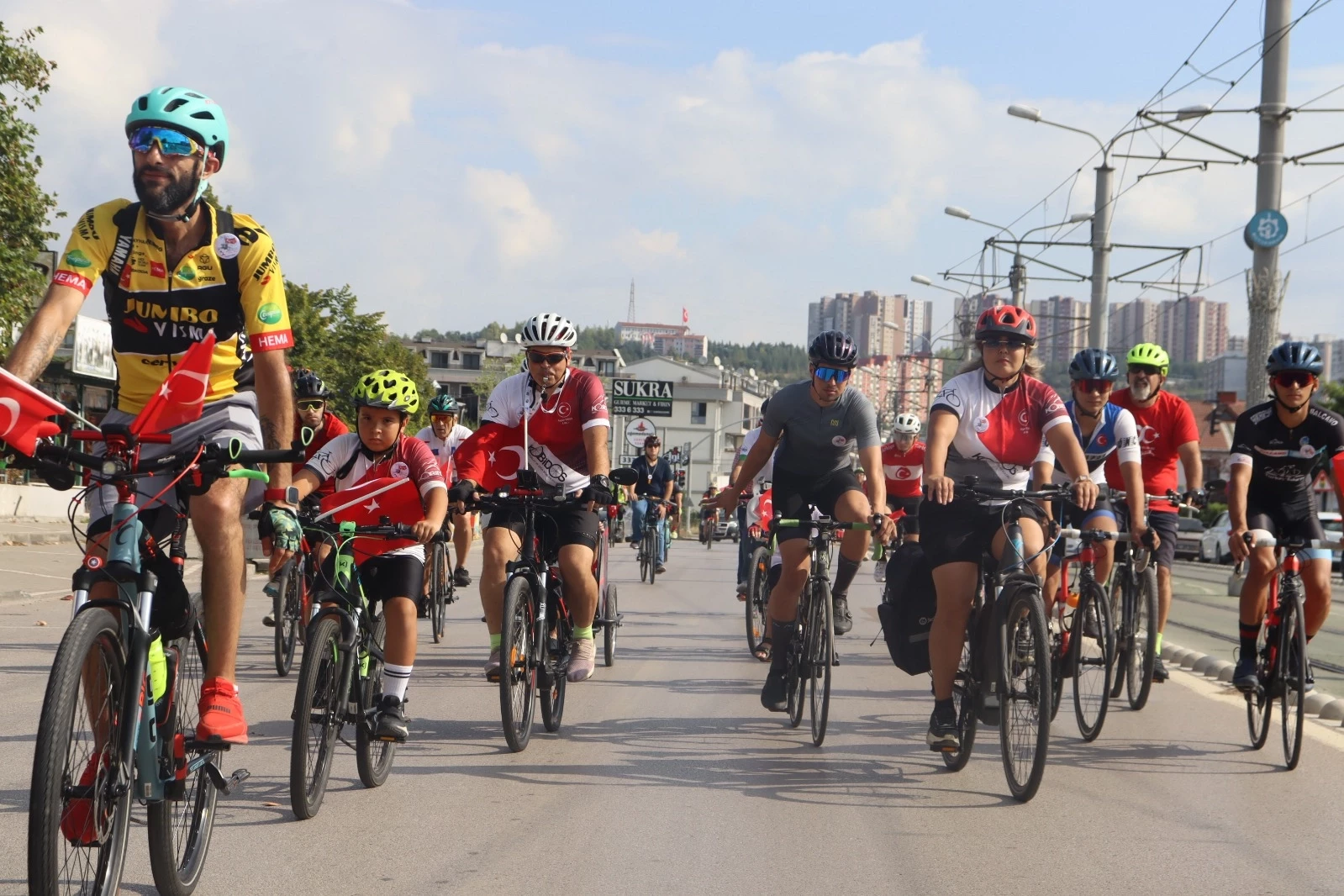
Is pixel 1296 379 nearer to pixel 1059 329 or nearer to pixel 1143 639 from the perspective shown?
pixel 1143 639

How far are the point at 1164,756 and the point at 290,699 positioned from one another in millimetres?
4683

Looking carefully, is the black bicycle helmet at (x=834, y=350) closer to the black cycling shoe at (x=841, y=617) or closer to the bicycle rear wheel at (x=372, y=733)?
the black cycling shoe at (x=841, y=617)

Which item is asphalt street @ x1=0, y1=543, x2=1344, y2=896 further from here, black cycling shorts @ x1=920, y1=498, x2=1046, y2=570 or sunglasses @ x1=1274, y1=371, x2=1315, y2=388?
sunglasses @ x1=1274, y1=371, x2=1315, y2=388

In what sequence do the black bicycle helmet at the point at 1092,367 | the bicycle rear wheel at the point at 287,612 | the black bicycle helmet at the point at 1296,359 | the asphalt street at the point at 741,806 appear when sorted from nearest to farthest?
the asphalt street at the point at 741,806 < the black bicycle helmet at the point at 1296,359 < the black bicycle helmet at the point at 1092,367 < the bicycle rear wheel at the point at 287,612

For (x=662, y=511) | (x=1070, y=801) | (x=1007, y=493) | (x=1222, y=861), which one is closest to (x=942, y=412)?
(x=1007, y=493)

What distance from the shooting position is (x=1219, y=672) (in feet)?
36.2

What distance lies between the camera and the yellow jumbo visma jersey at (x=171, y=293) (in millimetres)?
4645

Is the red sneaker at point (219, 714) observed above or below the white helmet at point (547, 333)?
below

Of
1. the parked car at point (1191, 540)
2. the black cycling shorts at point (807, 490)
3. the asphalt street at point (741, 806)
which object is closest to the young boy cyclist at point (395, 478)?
the asphalt street at point (741, 806)

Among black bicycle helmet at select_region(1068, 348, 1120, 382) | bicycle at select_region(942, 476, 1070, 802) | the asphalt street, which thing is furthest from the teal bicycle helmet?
black bicycle helmet at select_region(1068, 348, 1120, 382)

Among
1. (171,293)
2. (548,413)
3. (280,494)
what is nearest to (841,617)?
(548,413)

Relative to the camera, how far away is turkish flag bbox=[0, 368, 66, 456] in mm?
3643

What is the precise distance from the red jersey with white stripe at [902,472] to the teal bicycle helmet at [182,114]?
375 inches

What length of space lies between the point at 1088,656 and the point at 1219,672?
2.82 m
